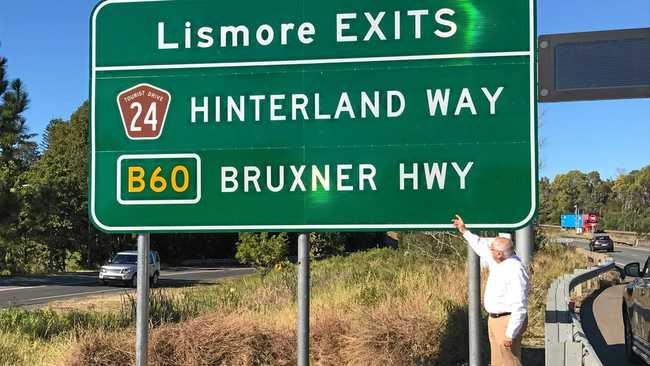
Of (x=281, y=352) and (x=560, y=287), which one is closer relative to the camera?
(x=281, y=352)

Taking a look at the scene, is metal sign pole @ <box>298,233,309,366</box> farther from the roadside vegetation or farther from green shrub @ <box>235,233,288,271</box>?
green shrub @ <box>235,233,288,271</box>

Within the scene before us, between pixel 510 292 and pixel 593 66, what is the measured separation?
2050mm

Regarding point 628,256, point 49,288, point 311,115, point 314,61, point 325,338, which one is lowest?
point 628,256

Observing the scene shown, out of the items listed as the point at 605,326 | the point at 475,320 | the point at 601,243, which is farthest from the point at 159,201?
the point at 601,243

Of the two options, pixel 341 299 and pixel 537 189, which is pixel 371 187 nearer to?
pixel 537 189

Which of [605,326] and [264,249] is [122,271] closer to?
[264,249]

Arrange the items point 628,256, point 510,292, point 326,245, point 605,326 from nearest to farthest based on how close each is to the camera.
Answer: point 510,292 < point 605,326 < point 326,245 < point 628,256

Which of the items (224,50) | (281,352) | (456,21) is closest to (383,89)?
(456,21)

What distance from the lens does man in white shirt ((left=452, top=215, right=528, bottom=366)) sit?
5648 mm

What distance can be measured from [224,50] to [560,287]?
24.8 ft

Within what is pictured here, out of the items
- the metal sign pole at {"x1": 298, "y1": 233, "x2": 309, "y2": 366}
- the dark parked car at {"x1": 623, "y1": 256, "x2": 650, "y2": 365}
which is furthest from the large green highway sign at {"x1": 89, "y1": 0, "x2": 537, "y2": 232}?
the dark parked car at {"x1": 623, "y1": 256, "x2": 650, "y2": 365}

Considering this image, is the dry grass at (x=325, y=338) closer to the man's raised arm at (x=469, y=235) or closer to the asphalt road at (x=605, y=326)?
the man's raised arm at (x=469, y=235)

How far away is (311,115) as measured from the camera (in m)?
4.24

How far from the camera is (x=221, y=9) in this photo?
4344 mm
